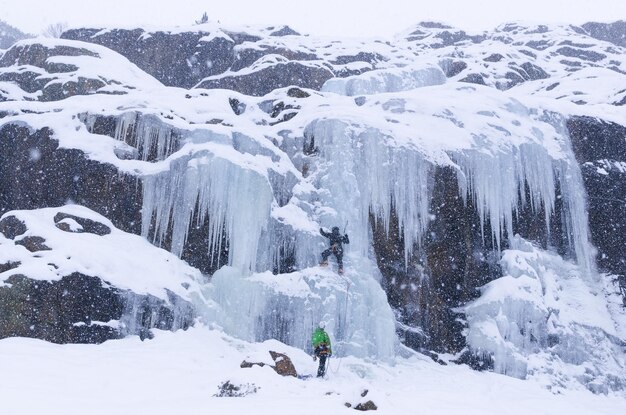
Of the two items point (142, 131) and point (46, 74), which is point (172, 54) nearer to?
point (46, 74)

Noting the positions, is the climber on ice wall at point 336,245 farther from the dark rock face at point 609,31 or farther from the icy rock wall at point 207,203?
the dark rock face at point 609,31

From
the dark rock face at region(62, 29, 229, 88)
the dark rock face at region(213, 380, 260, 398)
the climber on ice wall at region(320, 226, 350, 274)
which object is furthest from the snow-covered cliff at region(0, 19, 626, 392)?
the dark rock face at region(62, 29, 229, 88)

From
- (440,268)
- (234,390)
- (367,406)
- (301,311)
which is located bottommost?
(301,311)

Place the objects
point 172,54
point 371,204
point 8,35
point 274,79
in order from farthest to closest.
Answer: point 8,35 → point 172,54 → point 274,79 → point 371,204

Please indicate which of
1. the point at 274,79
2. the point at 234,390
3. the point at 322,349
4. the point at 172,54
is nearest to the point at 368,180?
the point at 322,349

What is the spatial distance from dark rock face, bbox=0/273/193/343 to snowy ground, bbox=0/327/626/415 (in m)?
0.42

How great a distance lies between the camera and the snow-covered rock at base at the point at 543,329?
12.5 metres

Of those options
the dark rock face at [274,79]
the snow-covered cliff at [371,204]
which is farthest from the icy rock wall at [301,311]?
the dark rock face at [274,79]

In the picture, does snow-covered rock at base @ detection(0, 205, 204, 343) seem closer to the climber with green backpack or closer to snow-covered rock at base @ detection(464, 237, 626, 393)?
the climber with green backpack

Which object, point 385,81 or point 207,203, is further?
point 385,81

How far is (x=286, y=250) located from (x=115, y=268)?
163 inches

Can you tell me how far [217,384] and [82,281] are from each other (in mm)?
4318

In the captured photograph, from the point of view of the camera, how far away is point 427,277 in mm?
13906

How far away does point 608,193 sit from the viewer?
15914 millimetres
